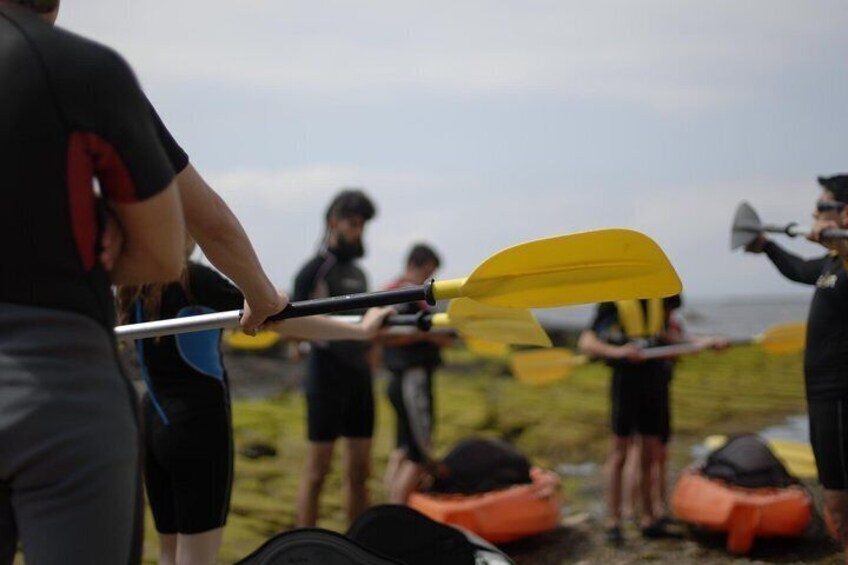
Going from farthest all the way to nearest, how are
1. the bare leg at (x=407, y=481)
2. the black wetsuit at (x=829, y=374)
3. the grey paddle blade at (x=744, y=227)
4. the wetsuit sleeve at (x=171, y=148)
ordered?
the bare leg at (x=407, y=481), the grey paddle blade at (x=744, y=227), the black wetsuit at (x=829, y=374), the wetsuit sleeve at (x=171, y=148)

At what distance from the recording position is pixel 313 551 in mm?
2635

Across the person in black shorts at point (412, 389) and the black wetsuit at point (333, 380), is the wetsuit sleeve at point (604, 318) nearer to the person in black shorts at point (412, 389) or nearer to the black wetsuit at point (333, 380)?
the person in black shorts at point (412, 389)

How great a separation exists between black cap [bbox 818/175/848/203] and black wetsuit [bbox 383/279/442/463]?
86.5 inches

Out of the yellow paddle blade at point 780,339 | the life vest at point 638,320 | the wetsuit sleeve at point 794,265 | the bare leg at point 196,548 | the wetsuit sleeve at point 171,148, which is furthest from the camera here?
the yellow paddle blade at point 780,339

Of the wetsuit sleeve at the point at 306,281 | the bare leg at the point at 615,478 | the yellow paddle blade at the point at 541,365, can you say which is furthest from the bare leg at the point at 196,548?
the yellow paddle blade at the point at 541,365

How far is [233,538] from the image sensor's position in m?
4.83

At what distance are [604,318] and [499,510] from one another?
1.31 meters

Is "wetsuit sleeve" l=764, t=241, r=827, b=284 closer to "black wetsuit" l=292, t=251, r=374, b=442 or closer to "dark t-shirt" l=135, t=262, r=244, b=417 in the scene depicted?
"black wetsuit" l=292, t=251, r=374, b=442

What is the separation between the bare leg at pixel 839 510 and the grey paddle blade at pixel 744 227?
3.97 ft

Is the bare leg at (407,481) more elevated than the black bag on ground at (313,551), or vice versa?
the black bag on ground at (313,551)

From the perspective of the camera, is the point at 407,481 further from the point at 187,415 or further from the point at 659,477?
the point at 187,415

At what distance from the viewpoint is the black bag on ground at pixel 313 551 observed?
2623 mm

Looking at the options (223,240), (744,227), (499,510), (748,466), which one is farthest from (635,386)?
(223,240)

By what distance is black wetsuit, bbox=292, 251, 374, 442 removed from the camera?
187 inches
